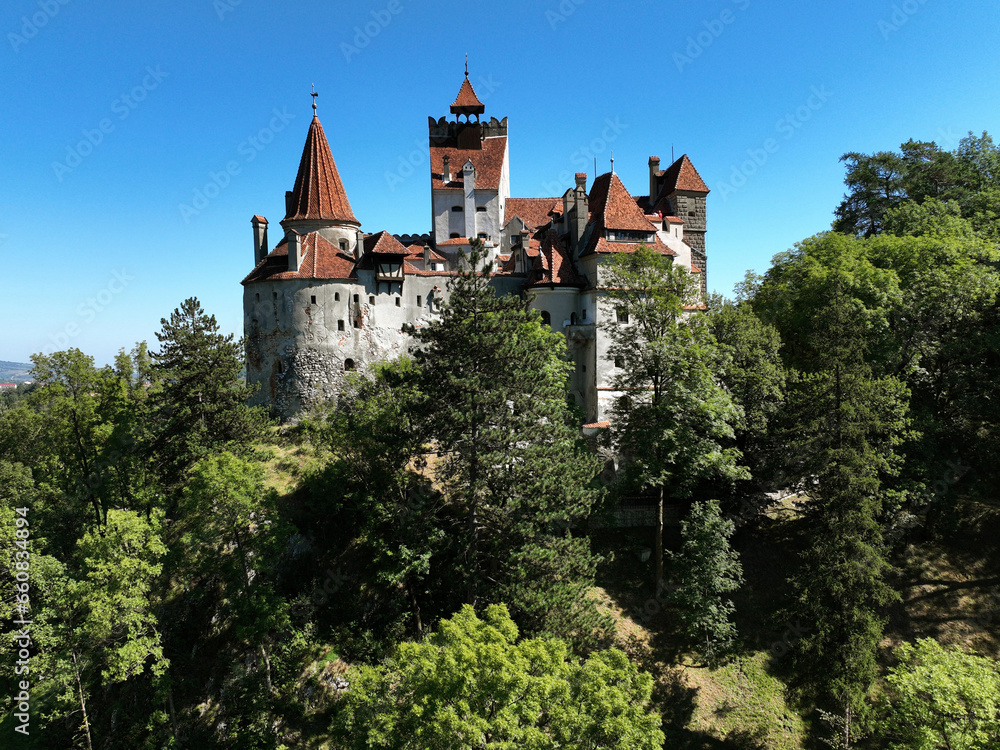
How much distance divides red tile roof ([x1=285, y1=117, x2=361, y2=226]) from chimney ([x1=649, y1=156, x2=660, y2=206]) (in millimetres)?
24554

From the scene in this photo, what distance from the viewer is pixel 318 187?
132ft

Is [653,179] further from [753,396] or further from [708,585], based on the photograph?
[708,585]

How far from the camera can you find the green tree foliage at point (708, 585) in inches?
957

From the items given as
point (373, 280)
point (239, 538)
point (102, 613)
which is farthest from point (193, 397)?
point (373, 280)

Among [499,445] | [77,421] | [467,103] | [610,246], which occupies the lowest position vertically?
[77,421]

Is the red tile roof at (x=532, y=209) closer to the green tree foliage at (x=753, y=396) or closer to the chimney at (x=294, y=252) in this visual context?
the chimney at (x=294, y=252)

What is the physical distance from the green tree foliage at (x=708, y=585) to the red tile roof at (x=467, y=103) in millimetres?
38086

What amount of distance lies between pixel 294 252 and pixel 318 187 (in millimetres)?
6069

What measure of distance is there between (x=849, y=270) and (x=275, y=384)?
35489mm

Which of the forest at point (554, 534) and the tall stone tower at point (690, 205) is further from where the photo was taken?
the tall stone tower at point (690, 205)

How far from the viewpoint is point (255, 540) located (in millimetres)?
24250

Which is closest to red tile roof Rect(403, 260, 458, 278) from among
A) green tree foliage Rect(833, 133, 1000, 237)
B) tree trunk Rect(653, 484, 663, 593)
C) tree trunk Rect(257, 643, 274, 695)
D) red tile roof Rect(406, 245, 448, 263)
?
red tile roof Rect(406, 245, 448, 263)

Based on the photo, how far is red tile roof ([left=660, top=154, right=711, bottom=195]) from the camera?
44938 mm

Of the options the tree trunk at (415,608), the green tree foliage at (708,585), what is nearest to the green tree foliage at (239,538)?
the tree trunk at (415,608)
